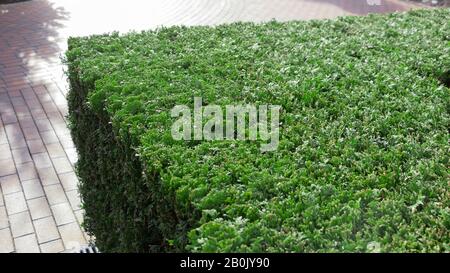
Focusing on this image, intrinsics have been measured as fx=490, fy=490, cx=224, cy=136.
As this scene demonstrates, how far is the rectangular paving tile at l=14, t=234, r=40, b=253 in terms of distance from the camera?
12.8 ft

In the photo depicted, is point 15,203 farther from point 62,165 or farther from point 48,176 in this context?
point 62,165

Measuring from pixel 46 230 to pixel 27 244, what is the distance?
20 cm

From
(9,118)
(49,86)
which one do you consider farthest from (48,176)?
(49,86)

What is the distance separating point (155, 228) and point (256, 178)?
25.5 inches

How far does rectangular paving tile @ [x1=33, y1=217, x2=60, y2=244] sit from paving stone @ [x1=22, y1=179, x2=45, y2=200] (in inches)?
15.1

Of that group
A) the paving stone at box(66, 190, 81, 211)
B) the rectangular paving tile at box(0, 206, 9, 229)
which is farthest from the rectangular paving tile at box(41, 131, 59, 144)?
the rectangular paving tile at box(0, 206, 9, 229)

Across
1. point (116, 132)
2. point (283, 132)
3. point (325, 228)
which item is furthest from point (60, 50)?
point (325, 228)

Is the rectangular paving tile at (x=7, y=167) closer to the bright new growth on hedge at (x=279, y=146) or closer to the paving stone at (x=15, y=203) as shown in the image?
the paving stone at (x=15, y=203)

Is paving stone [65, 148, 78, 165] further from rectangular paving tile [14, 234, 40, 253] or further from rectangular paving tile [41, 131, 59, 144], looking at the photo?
rectangular paving tile [14, 234, 40, 253]

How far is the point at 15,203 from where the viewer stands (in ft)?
14.5

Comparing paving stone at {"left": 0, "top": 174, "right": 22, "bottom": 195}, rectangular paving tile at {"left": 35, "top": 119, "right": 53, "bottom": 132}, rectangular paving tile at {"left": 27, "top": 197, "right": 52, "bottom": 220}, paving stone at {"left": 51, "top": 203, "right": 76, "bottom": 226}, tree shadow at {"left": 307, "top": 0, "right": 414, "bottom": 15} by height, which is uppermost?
tree shadow at {"left": 307, "top": 0, "right": 414, "bottom": 15}

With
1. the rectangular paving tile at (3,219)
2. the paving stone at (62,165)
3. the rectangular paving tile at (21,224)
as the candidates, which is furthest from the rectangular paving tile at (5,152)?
the rectangular paving tile at (21,224)

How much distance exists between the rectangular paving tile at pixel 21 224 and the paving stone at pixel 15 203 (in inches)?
2.5

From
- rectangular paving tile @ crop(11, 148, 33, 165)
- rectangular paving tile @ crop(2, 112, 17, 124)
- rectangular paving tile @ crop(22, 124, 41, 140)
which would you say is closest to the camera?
rectangular paving tile @ crop(11, 148, 33, 165)
